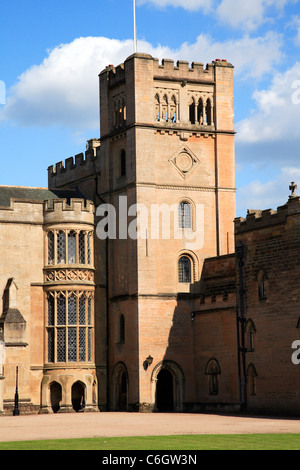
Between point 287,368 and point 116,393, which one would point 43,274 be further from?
point 287,368

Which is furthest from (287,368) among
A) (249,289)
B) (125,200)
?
(125,200)

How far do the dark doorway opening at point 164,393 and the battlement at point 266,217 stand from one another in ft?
31.6

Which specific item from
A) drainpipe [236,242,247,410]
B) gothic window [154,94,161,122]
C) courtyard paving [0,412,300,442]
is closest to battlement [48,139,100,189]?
gothic window [154,94,161,122]

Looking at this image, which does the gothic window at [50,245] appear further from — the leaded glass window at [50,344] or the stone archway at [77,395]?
the stone archway at [77,395]

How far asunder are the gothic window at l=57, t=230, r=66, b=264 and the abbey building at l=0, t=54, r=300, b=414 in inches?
2.9

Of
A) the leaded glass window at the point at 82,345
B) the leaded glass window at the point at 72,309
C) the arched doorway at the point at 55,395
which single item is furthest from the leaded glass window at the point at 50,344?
the leaded glass window at the point at 82,345

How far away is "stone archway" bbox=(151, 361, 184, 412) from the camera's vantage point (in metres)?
53.0

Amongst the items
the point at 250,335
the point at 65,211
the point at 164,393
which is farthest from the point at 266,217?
the point at 65,211

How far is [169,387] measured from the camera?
53.6 m

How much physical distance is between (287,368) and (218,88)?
18.9m

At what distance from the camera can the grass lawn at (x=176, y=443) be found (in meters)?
27.4

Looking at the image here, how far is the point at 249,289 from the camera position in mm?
48531

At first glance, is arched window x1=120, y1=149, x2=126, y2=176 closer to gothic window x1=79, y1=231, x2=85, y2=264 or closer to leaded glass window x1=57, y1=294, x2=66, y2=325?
gothic window x1=79, y1=231, x2=85, y2=264
